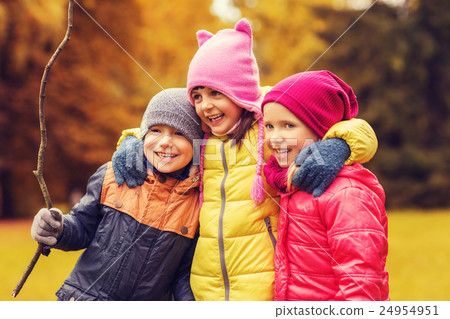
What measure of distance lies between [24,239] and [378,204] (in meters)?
8.87

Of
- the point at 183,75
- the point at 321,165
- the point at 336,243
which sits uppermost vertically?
the point at 183,75

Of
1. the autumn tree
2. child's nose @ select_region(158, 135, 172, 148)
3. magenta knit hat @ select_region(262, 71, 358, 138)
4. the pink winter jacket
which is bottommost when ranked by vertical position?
the pink winter jacket

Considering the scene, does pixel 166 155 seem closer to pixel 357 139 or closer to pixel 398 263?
pixel 357 139

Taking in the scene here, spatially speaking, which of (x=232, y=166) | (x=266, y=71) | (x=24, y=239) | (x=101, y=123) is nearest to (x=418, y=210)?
(x=266, y=71)

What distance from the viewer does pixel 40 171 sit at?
2223 millimetres

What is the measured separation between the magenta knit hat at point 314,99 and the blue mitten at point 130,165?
2.61ft

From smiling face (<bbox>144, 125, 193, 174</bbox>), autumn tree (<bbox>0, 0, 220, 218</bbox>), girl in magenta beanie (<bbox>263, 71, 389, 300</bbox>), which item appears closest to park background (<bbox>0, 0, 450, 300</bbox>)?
autumn tree (<bbox>0, 0, 220, 218</bbox>)

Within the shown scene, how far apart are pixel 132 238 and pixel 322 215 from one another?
1030 millimetres

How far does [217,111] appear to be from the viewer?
2.71 metres

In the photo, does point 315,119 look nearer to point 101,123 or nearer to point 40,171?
point 40,171

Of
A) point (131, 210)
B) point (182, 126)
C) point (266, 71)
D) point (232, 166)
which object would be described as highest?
point (266, 71)

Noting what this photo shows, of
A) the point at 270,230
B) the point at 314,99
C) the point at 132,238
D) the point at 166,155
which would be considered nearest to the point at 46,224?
the point at 132,238

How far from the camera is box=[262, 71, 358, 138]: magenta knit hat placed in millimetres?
2459

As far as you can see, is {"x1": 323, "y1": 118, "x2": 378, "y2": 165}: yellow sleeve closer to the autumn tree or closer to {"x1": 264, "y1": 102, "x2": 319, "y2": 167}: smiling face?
{"x1": 264, "y1": 102, "x2": 319, "y2": 167}: smiling face
